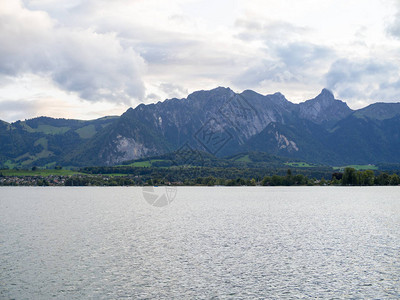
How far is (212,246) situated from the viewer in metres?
70.2

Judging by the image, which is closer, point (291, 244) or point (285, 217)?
point (291, 244)

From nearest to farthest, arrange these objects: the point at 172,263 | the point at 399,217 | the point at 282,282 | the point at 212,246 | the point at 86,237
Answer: the point at 282,282, the point at 172,263, the point at 212,246, the point at 86,237, the point at 399,217

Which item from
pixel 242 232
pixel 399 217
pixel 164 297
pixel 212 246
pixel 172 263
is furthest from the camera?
pixel 399 217

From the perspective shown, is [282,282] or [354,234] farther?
[354,234]

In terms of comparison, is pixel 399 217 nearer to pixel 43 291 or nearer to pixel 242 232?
pixel 242 232

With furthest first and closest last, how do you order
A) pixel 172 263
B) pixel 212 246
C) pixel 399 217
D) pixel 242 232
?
1. pixel 399 217
2. pixel 242 232
3. pixel 212 246
4. pixel 172 263

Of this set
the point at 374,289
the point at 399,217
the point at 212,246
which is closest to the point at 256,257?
the point at 212,246

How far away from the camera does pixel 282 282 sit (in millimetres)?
→ 46531

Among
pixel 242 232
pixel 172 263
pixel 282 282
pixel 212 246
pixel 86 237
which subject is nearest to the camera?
pixel 282 282

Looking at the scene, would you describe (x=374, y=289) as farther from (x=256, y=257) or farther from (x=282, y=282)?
(x=256, y=257)

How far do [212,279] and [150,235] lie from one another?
1528 inches

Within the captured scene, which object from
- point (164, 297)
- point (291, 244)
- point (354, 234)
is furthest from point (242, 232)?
point (164, 297)

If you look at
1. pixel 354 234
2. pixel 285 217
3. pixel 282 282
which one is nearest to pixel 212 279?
pixel 282 282

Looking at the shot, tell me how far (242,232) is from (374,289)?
150ft
